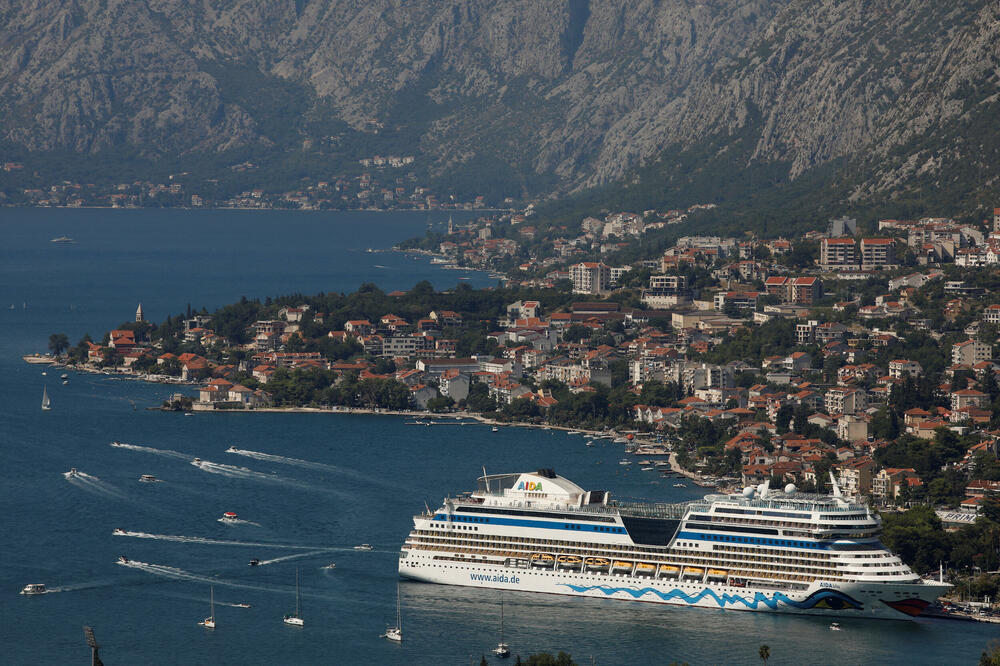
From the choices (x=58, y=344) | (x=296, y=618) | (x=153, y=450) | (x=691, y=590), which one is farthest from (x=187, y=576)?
(x=58, y=344)

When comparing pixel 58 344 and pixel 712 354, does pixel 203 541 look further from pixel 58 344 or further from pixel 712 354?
pixel 58 344

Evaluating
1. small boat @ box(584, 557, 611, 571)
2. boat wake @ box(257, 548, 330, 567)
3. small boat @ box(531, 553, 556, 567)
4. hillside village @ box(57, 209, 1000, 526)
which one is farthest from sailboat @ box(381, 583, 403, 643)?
hillside village @ box(57, 209, 1000, 526)

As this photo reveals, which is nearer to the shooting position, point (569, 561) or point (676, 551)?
point (676, 551)

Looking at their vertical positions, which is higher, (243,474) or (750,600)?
(243,474)

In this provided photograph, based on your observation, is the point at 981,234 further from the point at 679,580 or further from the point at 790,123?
the point at 679,580

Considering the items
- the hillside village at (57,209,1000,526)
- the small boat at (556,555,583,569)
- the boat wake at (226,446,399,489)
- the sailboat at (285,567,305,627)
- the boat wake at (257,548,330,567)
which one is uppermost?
the hillside village at (57,209,1000,526)

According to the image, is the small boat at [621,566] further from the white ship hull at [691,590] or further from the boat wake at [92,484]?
the boat wake at [92,484]

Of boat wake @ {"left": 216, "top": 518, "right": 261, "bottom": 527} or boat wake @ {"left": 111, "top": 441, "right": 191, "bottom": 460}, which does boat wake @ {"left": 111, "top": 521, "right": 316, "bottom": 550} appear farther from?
boat wake @ {"left": 111, "top": 441, "right": 191, "bottom": 460}
